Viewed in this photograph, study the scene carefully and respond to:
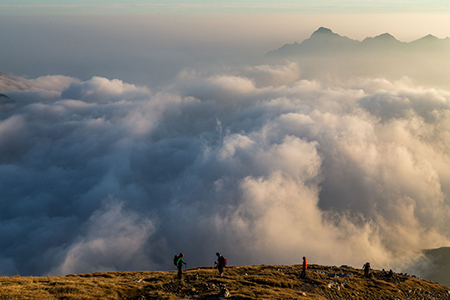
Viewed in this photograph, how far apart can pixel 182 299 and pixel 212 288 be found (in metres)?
4.95

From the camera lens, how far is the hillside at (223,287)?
77.2 ft

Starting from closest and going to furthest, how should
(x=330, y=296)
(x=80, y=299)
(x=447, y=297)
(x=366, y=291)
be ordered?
(x=80, y=299) → (x=330, y=296) → (x=366, y=291) → (x=447, y=297)

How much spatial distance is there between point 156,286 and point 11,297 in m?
11.7

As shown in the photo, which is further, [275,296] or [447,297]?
[447,297]

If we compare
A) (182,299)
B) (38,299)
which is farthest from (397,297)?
(38,299)

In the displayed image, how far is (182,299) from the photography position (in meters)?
23.9

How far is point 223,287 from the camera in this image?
92.7ft

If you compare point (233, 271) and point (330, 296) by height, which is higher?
point (233, 271)

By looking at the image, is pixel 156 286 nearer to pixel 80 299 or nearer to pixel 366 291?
pixel 80 299

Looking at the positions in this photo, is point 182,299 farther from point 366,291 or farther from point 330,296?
point 366,291

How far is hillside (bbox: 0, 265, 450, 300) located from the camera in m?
23.5

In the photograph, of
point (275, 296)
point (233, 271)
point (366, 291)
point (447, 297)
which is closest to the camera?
point (275, 296)

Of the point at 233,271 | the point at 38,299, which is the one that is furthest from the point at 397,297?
the point at 38,299

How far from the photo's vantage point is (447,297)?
4591 cm
